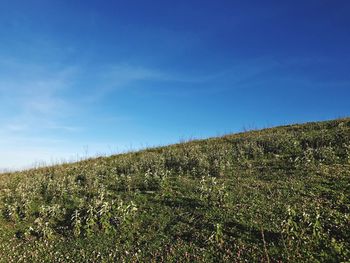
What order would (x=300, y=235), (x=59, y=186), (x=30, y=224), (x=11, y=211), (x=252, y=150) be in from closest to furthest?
(x=300, y=235)
(x=30, y=224)
(x=11, y=211)
(x=59, y=186)
(x=252, y=150)

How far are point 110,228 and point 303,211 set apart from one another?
7.72m

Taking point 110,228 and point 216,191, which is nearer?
point 110,228

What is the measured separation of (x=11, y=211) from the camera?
63.2ft

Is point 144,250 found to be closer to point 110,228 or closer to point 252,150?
point 110,228

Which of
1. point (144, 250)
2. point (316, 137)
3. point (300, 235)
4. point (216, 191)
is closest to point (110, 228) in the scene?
point (144, 250)

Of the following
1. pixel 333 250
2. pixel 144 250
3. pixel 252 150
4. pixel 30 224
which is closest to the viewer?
pixel 333 250

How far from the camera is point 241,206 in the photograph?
1502 cm

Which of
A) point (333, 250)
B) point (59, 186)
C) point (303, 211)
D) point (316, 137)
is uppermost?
point (316, 137)

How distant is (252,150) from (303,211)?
1226 cm

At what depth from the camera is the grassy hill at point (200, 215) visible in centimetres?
1197

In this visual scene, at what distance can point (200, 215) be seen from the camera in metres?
14.8

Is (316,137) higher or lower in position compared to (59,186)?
higher

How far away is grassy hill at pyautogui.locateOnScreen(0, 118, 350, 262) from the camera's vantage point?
11969mm

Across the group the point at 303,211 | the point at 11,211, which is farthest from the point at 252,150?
the point at 11,211
